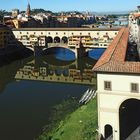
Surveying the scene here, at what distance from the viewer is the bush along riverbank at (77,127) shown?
1923 centimetres

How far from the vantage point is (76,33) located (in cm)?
5659

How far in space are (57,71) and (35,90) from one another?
11307mm

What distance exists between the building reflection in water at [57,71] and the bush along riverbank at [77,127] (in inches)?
530

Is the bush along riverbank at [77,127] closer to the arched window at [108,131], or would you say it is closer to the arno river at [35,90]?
the arched window at [108,131]

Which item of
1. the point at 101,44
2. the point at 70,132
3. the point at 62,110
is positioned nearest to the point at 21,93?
the point at 62,110

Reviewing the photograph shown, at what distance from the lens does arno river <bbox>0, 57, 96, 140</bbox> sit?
77.3 feet

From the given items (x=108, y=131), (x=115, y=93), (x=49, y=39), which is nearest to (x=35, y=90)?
(x=108, y=131)

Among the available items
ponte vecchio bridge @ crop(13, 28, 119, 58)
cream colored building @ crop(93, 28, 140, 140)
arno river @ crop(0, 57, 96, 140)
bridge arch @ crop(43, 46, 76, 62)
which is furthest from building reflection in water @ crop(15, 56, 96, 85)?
cream colored building @ crop(93, 28, 140, 140)

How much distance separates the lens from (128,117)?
19.0 metres

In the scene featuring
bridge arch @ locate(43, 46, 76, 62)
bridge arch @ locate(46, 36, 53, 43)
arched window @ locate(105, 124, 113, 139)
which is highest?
bridge arch @ locate(46, 36, 53, 43)

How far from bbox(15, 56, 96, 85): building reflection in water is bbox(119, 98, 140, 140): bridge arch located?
16608 mm

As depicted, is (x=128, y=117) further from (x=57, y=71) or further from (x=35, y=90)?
(x=57, y=71)

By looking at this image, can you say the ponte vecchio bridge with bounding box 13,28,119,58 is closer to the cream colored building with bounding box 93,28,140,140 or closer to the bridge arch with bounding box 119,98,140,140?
the bridge arch with bounding box 119,98,140,140

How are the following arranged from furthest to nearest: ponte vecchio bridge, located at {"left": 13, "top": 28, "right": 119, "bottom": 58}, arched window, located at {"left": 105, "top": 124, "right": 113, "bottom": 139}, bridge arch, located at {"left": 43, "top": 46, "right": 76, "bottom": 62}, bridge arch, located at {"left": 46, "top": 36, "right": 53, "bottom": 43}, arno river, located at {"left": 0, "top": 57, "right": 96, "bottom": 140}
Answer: bridge arch, located at {"left": 46, "top": 36, "right": 53, "bottom": 43} < bridge arch, located at {"left": 43, "top": 46, "right": 76, "bottom": 62} < ponte vecchio bridge, located at {"left": 13, "top": 28, "right": 119, "bottom": 58} < arno river, located at {"left": 0, "top": 57, "right": 96, "bottom": 140} < arched window, located at {"left": 105, "top": 124, "right": 113, "bottom": 139}
